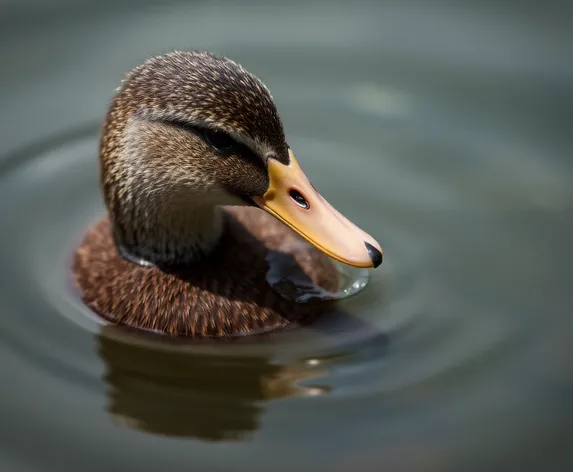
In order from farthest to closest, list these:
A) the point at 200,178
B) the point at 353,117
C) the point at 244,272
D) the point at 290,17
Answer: the point at 290,17
the point at 353,117
the point at 244,272
the point at 200,178

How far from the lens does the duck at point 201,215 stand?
5.06 metres

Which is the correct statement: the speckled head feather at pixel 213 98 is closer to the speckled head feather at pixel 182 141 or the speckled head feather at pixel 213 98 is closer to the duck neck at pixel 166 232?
the speckled head feather at pixel 182 141

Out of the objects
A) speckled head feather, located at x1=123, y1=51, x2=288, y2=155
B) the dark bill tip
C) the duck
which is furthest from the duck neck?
the dark bill tip

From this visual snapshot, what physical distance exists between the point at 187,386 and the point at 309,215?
102 cm

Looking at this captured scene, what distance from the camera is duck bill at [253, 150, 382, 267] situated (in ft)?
16.5

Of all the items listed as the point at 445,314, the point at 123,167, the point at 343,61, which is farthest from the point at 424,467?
the point at 343,61

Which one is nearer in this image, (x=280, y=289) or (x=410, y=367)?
(x=410, y=367)

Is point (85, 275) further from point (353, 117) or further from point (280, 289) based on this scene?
point (353, 117)

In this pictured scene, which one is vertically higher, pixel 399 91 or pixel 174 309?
pixel 399 91

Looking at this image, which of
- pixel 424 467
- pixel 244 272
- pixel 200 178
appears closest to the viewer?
pixel 424 467

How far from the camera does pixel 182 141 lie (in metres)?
5.20

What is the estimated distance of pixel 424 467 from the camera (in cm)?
473

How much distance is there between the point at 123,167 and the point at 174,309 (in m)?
0.80

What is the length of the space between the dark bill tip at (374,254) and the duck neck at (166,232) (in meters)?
1.00
